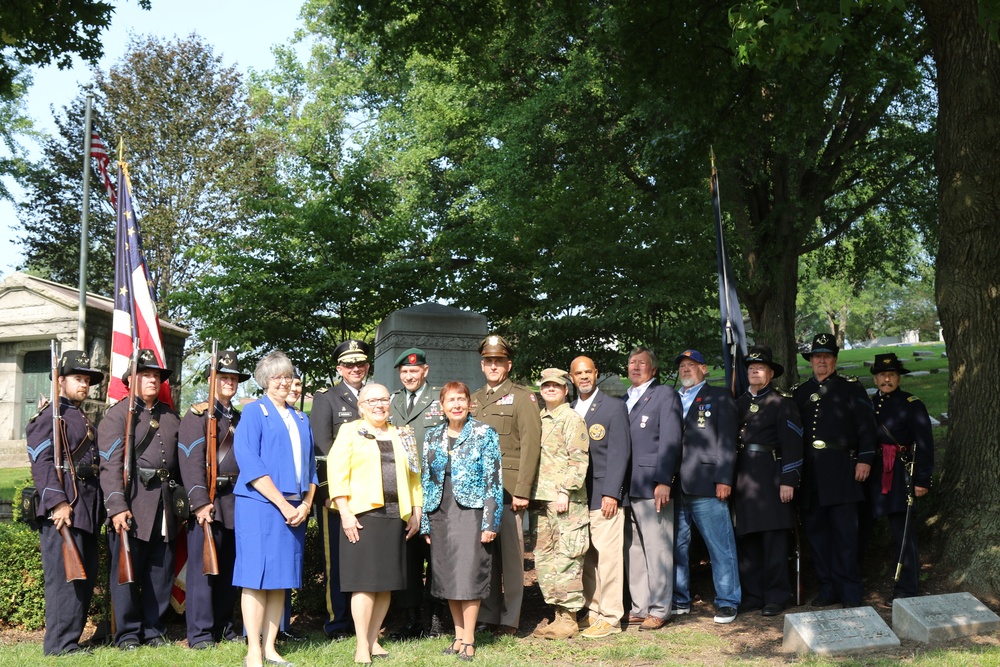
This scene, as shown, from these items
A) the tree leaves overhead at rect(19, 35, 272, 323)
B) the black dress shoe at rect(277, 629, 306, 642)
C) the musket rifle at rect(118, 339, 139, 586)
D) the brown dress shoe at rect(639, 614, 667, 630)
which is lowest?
the brown dress shoe at rect(639, 614, 667, 630)

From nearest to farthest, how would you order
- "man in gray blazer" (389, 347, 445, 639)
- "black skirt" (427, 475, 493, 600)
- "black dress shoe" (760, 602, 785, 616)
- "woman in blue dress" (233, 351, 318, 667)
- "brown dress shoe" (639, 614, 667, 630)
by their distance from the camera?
1. "woman in blue dress" (233, 351, 318, 667)
2. "black skirt" (427, 475, 493, 600)
3. "man in gray blazer" (389, 347, 445, 639)
4. "brown dress shoe" (639, 614, 667, 630)
5. "black dress shoe" (760, 602, 785, 616)

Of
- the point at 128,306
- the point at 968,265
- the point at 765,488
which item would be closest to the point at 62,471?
the point at 128,306

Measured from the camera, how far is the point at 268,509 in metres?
6.21

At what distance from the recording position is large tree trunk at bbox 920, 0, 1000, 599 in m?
8.09

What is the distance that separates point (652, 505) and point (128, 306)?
4791 mm

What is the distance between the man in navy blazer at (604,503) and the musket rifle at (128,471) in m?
3.47

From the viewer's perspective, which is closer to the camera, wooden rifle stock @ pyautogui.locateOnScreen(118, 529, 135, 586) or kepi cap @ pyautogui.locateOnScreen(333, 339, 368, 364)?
wooden rifle stock @ pyautogui.locateOnScreen(118, 529, 135, 586)

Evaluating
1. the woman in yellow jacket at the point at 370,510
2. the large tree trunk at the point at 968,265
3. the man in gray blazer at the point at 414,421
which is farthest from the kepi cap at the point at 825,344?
the woman in yellow jacket at the point at 370,510

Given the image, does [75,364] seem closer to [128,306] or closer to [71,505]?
[71,505]

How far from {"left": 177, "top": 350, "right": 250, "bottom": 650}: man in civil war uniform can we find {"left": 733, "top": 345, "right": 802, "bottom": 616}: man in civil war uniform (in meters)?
4.24

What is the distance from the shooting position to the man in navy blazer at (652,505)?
25.0ft

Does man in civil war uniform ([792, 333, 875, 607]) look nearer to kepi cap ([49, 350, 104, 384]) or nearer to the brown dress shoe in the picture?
the brown dress shoe

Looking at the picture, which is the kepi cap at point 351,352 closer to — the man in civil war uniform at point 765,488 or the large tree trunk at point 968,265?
the man in civil war uniform at point 765,488

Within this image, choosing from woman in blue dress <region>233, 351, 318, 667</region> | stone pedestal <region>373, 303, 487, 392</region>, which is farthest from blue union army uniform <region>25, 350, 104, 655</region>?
stone pedestal <region>373, 303, 487, 392</region>
